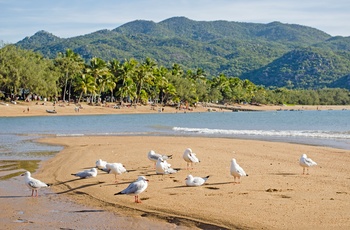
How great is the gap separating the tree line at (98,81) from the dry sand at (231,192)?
2577 inches

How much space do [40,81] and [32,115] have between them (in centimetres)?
1179

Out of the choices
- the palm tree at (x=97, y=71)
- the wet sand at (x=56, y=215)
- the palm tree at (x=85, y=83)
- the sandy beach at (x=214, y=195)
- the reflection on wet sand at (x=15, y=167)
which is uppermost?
the palm tree at (x=97, y=71)

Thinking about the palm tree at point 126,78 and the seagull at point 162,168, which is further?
the palm tree at point 126,78

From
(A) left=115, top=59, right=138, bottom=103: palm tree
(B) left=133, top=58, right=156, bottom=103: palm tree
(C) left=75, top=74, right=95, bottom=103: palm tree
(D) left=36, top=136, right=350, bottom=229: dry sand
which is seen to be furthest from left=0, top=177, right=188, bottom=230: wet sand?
(B) left=133, top=58, right=156, bottom=103: palm tree

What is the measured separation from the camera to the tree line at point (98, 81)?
8062 cm

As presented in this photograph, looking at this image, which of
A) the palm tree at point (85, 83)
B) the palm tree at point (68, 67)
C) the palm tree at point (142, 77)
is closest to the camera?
the palm tree at point (85, 83)

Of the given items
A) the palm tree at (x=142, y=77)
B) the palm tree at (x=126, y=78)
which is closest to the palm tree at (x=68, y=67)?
the palm tree at (x=126, y=78)

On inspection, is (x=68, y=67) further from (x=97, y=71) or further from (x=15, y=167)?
(x=15, y=167)

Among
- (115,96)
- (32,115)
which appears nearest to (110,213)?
(32,115)

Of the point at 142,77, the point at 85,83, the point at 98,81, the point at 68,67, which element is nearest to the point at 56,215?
the point at 85,83

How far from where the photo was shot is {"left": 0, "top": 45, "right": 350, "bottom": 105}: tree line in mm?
80625

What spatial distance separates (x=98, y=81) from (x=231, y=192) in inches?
3392

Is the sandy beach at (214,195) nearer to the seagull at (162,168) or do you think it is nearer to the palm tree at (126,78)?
the seagull at (162,168)

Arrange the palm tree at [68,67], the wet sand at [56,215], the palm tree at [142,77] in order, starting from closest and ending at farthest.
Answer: the wet sand at [56,215]
the palm tree at [68,67]
the palm tree at [142,77]
